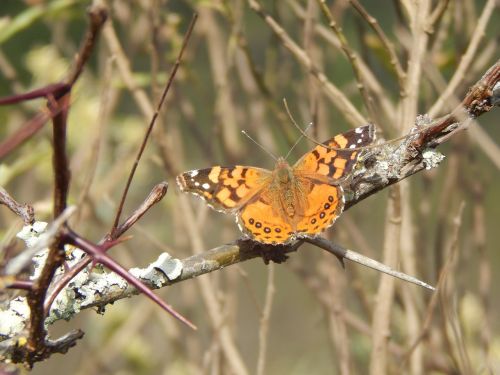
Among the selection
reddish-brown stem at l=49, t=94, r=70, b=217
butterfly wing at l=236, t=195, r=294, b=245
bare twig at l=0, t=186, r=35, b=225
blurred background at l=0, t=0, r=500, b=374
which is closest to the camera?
reddish-brown stem at l=49, t=94, r=70, b=217

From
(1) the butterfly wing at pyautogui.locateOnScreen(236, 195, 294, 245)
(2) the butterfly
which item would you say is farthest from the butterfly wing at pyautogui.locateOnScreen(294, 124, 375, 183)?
(1) the butterfly wing at pyautogui.locateOnScreen(236, 195, 294, 245)

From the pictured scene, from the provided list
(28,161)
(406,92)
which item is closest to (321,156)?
(406,92)

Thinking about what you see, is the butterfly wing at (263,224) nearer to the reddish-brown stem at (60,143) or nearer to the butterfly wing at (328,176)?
the butterfly wing at (328,176)

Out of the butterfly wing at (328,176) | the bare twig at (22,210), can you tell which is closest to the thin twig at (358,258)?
the butterfly wing at (328,176)

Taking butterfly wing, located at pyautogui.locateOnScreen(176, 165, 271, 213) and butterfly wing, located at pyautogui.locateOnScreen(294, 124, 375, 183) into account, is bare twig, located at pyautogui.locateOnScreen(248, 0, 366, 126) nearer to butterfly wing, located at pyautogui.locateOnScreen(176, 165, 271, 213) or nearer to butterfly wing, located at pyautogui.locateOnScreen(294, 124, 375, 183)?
butterfly wing, located at pyautogui.locateOnScreen(294, 124, 375, 183)

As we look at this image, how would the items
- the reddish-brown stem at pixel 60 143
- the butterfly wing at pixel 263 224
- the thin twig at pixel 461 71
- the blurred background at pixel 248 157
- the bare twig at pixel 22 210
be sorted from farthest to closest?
the blurred background at pixel 248 157 → the thin twig at pixel 461 71 → the butterfly wing at pixel 263 224 → the bare twig at pixel 22 210 → the reddish-brown stem at pixel 60 143

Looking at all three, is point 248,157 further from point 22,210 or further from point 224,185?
point 22,210
